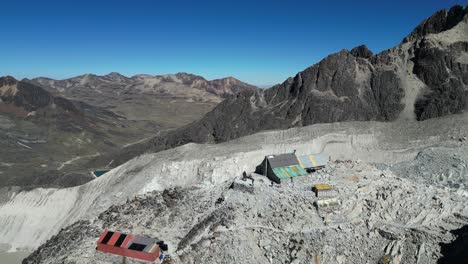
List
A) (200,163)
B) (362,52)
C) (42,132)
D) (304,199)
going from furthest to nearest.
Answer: (42,132) < (362,52) < (200,163) < (304,199)

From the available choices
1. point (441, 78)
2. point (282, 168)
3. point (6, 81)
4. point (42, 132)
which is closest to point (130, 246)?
point (282, 168)

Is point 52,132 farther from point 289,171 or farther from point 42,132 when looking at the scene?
point 289,171

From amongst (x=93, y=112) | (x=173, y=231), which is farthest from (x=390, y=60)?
(x=93, y=112)

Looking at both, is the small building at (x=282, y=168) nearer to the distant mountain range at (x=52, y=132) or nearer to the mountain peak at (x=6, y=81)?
the distant mountain range at (x=52, y=132)

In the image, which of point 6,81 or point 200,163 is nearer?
point 200,163

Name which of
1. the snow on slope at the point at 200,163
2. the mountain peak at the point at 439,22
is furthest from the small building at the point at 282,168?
the mountain peak at the point at 439,22

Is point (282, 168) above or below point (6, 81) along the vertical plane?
below

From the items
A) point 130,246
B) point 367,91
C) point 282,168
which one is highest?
point 367,91

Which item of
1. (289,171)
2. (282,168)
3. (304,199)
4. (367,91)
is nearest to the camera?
(304,199)
